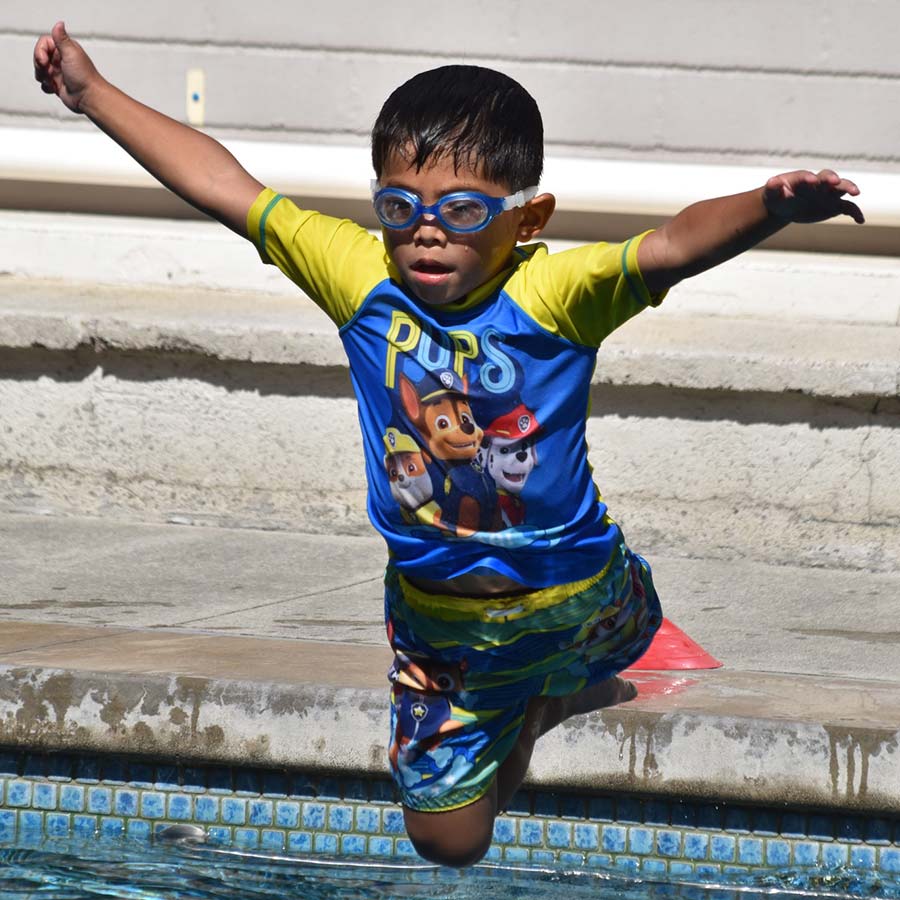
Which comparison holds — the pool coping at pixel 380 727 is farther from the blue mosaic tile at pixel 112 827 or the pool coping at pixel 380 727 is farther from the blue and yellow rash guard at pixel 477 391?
the blue and yellow rash guard at pixel 477 391

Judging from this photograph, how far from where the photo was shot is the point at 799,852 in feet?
11.7

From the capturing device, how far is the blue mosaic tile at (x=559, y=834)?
3590mm

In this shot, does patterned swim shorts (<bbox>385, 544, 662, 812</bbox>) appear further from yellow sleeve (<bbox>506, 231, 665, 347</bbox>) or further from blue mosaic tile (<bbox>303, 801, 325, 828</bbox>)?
blue mosaic tile (<bbox>303, 801, 325, 828</bbox>)

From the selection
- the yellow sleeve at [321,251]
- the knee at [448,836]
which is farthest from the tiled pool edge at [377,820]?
the yellow sleeve at [321,251]

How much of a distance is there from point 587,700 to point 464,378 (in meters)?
0.91

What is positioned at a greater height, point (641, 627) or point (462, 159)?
point (462, 159)

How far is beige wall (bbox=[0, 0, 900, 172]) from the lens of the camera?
241 inches

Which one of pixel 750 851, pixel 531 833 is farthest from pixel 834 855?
pixel 531 833

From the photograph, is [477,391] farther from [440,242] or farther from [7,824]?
[7,824]

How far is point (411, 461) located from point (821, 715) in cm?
132

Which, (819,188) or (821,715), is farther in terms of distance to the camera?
(821,715)

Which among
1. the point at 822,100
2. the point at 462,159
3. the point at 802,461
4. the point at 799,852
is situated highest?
the point at 822,100

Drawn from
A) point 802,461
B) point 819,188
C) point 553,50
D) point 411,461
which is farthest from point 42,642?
point 553,50

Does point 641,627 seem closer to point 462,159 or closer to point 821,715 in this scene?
point 821,715
